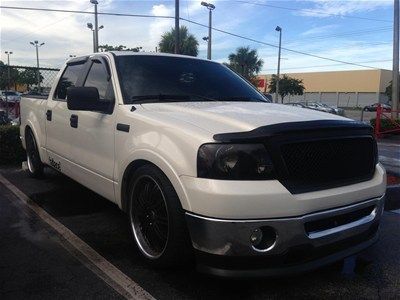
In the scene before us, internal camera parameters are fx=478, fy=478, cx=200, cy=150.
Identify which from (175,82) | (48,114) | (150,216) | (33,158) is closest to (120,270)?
(150,216)

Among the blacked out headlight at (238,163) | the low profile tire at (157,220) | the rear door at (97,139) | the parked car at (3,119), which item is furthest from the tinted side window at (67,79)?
the parked car at (3,119)

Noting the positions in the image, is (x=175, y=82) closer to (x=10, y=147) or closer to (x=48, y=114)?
(x=48, y=114)

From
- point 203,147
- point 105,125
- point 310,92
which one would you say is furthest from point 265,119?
point 310,92

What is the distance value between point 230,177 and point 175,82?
1816mm

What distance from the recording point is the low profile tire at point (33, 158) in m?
6.77

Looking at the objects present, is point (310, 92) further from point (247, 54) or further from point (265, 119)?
point (265, 119)

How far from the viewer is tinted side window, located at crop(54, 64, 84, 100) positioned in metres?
5.59

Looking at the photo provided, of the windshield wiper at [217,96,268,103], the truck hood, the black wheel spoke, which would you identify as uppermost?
the windshield wiper at [217,96,268,103]

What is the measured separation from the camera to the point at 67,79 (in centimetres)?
584

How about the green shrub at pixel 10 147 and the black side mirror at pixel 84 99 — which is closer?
the black side mirror at pixel 84 99

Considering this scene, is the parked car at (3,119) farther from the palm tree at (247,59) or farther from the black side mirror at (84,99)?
the palm tree at (247,59)

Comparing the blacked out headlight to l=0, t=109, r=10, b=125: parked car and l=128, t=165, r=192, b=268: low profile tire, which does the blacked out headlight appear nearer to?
l=128, t=165, r=192, b=268: low profile tire

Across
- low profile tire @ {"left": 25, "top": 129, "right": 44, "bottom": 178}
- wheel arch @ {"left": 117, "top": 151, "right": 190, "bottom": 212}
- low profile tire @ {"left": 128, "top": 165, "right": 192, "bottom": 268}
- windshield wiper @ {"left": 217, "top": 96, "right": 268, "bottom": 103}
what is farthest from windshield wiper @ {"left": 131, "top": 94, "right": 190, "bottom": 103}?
low profile tire @ {"left": 25, "top": 129, "right": 44, "bottom": 178}

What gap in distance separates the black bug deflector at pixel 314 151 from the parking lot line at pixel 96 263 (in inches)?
48.9
